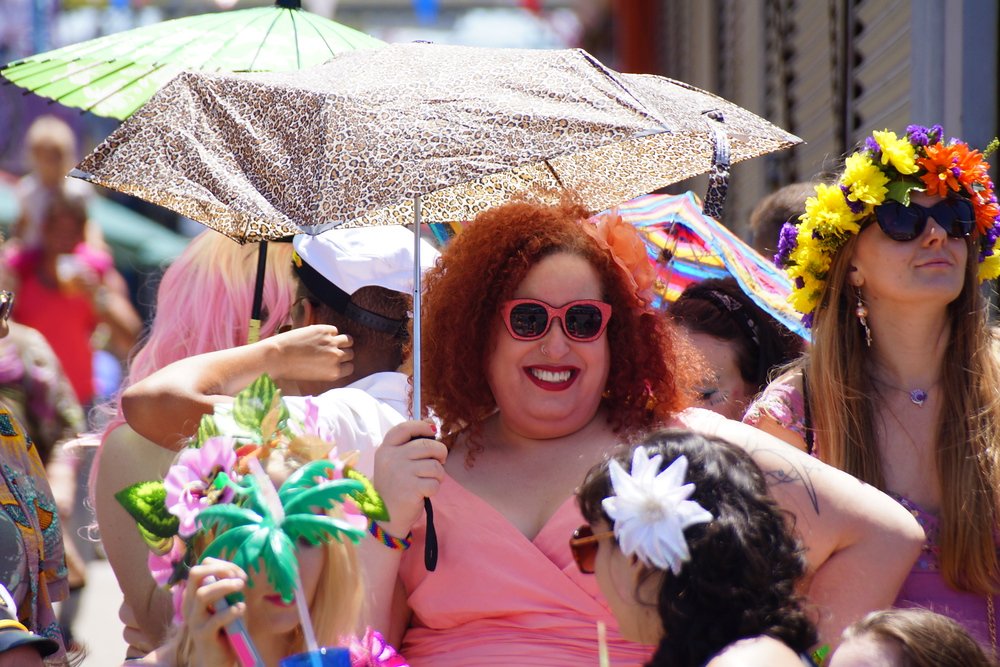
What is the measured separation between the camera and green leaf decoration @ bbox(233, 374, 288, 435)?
8.57 ft

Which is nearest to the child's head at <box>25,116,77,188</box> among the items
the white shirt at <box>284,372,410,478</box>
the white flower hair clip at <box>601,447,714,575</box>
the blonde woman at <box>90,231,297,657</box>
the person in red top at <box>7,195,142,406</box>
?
the person in red top at <box>7,195,142,406</box>

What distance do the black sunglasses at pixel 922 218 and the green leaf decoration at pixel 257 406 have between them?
5.49 ft

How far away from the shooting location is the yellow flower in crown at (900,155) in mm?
3420

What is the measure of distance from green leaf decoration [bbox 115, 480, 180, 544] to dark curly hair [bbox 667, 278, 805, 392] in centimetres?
208

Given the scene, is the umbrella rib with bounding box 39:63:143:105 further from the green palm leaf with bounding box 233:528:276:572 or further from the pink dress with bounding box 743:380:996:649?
the pink dress with bounding box 743:380:996:649

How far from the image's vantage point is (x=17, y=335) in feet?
17.0

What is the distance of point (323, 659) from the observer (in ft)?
8.38

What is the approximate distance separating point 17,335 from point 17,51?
11.3m

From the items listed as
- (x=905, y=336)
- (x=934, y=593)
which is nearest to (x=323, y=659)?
(x=934, y=593)

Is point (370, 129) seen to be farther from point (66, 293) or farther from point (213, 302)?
point (66, 293)

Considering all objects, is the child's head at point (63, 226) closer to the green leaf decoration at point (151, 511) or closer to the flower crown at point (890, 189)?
the flower crown at point (890, 189)

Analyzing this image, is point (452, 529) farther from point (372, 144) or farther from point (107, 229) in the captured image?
point (107, 229)

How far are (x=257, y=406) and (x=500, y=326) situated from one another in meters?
0.76

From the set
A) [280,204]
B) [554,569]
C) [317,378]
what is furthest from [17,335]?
[554,569]
